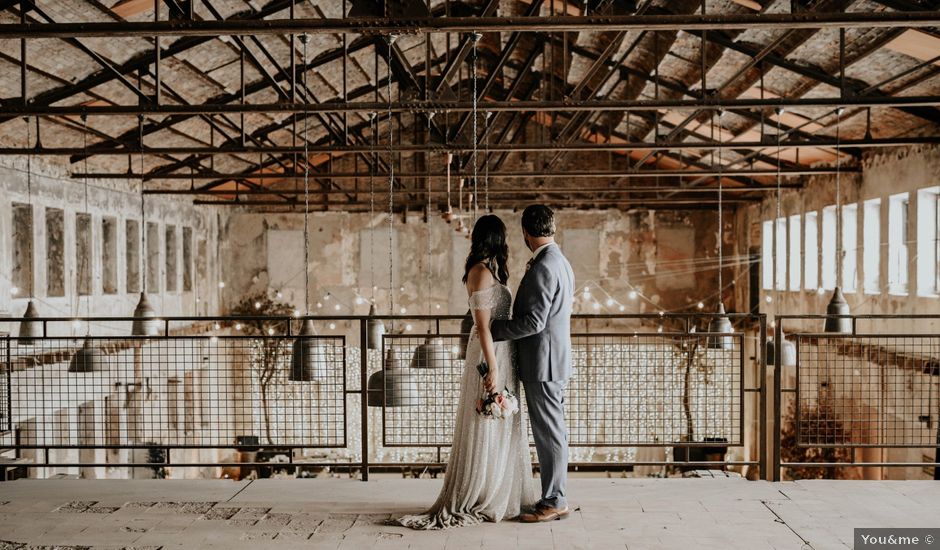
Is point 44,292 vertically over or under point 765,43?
→ under

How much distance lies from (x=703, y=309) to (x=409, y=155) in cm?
964

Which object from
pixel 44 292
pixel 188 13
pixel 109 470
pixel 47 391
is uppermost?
pixel 188 13

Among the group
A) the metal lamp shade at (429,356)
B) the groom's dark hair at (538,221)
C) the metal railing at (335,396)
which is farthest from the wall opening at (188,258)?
the groom's dark hair at (538,221)

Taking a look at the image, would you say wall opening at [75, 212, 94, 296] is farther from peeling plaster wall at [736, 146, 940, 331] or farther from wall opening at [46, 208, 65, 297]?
peeling plaster wall at [736, 146, 940, 331]

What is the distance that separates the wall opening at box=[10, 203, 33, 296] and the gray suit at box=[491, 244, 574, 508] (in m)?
11.0

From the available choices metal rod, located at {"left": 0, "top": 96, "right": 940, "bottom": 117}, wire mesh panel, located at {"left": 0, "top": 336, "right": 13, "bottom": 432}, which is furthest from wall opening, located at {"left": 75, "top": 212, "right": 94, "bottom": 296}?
metal rod, located at {"left": 0, "top": 96, "right": 940, "bottom": 117}

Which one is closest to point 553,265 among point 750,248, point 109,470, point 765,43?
point 765,43

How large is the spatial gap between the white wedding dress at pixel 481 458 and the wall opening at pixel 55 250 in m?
11.7

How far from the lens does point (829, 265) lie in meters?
14.1

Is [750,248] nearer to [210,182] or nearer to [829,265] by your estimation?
[829,265]

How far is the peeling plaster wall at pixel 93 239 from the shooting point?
11.9m

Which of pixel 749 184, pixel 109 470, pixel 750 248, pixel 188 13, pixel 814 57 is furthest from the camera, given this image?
pixel 750 248

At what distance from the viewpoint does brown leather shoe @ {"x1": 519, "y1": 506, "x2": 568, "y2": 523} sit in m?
4.08

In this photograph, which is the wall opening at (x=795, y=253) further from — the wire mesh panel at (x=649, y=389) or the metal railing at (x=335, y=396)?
the wire mesh panel at (x=649, y=389)
